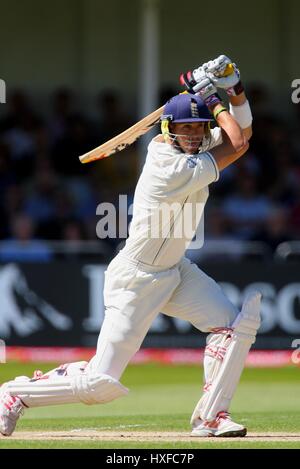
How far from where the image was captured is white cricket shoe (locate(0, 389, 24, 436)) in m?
6.39

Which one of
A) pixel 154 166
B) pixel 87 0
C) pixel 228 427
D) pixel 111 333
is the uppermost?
pixel 87 0

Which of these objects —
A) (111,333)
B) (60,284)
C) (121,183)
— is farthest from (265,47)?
→ (111,333)

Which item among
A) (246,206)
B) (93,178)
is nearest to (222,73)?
(246,206)

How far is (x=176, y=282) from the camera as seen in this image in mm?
6465

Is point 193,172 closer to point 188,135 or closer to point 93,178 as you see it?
point 188,135

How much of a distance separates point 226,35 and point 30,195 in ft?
12.9

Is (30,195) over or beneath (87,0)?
beneath

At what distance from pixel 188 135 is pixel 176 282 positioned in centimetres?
77

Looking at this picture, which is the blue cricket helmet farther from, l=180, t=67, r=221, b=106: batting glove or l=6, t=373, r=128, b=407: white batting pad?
l=6, t=373, r=128, b=407: white batting pad

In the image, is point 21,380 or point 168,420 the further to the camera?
point 168,420

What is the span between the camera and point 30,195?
14289 millimetres

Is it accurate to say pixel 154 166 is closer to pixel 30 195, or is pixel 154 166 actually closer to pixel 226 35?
pixel 30 195

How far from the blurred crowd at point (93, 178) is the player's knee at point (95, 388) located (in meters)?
6.69

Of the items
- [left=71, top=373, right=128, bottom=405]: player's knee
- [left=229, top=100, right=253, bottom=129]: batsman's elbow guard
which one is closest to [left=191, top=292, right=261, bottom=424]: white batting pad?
[left=71, top=373, right=128, bottom=405]: player's knee
